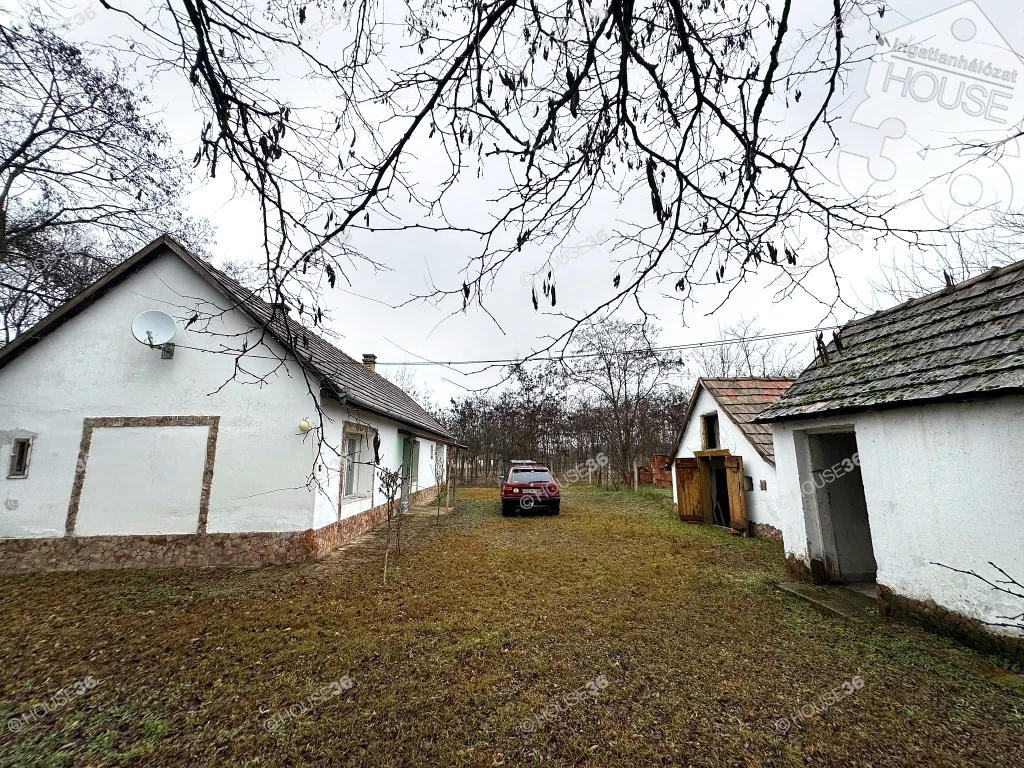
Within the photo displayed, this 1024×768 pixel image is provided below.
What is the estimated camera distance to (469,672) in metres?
3.55

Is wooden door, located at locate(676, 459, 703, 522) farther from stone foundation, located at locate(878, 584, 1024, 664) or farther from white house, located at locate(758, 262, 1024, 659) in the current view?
stone foundation, located at locate(878, 584, 1024, 664)

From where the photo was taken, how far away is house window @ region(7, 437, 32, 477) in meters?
7.14

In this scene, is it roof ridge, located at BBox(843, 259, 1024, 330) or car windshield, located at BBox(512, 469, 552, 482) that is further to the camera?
car windshield, located at BBox(512, 469, 552, 482)

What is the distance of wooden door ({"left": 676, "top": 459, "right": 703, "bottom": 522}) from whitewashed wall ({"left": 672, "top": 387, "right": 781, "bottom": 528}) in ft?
2.53

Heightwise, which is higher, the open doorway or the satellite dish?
the satellite dish

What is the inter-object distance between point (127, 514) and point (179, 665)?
4912 mm

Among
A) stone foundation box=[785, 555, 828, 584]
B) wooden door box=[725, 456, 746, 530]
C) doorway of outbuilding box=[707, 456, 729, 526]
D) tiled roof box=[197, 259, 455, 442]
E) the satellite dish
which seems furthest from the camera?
doorway of outbuilding box=[707, 456, 729, 526]

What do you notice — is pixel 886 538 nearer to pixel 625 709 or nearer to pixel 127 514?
pixel 625 709

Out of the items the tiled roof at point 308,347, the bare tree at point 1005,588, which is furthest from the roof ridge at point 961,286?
the tiled roof at point 308,347

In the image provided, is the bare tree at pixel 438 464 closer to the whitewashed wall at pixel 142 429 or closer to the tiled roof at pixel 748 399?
the tiled roof at pixel 748 399

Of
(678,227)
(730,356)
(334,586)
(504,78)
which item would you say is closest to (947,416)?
(678,227)

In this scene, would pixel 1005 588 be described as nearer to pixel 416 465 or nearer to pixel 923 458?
pixel 923 458

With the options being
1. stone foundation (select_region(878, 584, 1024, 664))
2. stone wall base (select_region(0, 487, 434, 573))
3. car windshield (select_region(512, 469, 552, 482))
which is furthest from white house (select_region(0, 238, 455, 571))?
stone foundation (select_region(878, 584, 1024, 664))

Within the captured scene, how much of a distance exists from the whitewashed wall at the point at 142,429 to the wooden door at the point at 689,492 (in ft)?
32.4
